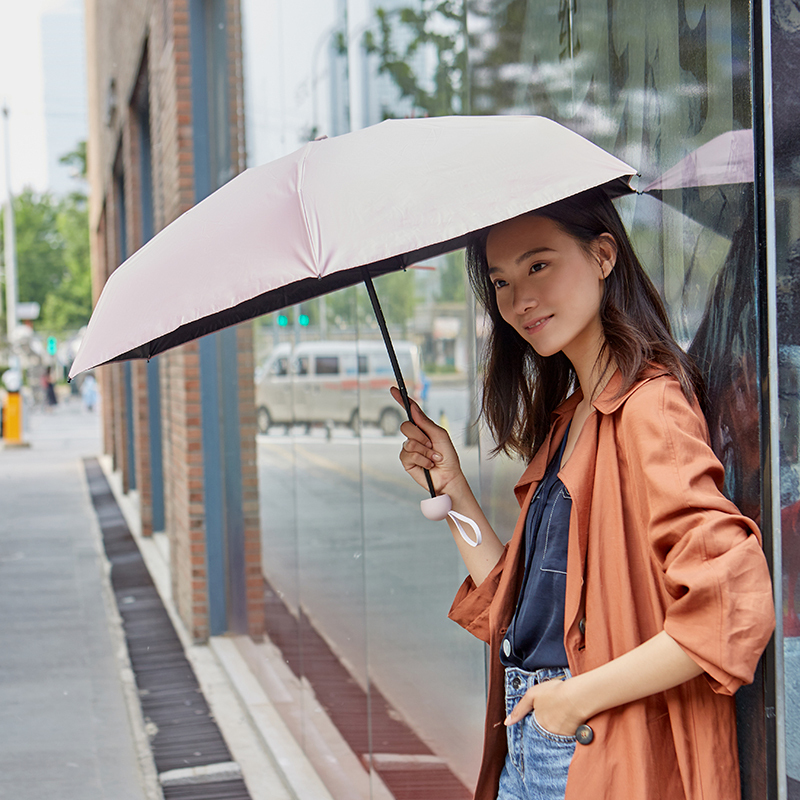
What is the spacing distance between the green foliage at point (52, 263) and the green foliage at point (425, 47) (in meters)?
52.8

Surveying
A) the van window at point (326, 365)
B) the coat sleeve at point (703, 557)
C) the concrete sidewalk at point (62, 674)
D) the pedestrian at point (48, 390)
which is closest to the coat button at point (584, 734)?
the coat sleeve at point (703, 557)

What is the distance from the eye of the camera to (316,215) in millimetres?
1667

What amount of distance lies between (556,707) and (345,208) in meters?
0.90

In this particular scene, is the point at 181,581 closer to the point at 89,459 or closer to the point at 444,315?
the point at 444,315

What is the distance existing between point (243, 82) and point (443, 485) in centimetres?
439

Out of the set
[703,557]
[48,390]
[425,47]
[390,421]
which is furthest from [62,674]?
[48,390]

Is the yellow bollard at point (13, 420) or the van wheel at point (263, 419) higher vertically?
the van wheel at point (263, 419)

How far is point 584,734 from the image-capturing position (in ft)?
5.04

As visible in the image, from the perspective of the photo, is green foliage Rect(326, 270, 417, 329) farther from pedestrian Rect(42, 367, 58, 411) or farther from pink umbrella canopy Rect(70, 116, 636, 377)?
pedestrian Rect(42, 367, 58, 411)

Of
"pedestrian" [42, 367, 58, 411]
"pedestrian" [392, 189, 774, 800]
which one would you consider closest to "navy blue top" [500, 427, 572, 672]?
"pedestrian" [392, 189, 774, 800]

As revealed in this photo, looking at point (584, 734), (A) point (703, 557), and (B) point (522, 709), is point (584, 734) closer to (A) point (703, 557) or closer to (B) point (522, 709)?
(B) point (522, 709)

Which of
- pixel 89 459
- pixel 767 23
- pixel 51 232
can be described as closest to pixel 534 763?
pixel 767 23

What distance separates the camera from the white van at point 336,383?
390 cm

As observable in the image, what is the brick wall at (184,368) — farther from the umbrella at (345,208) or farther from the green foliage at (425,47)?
the umbrella at (345,208)
